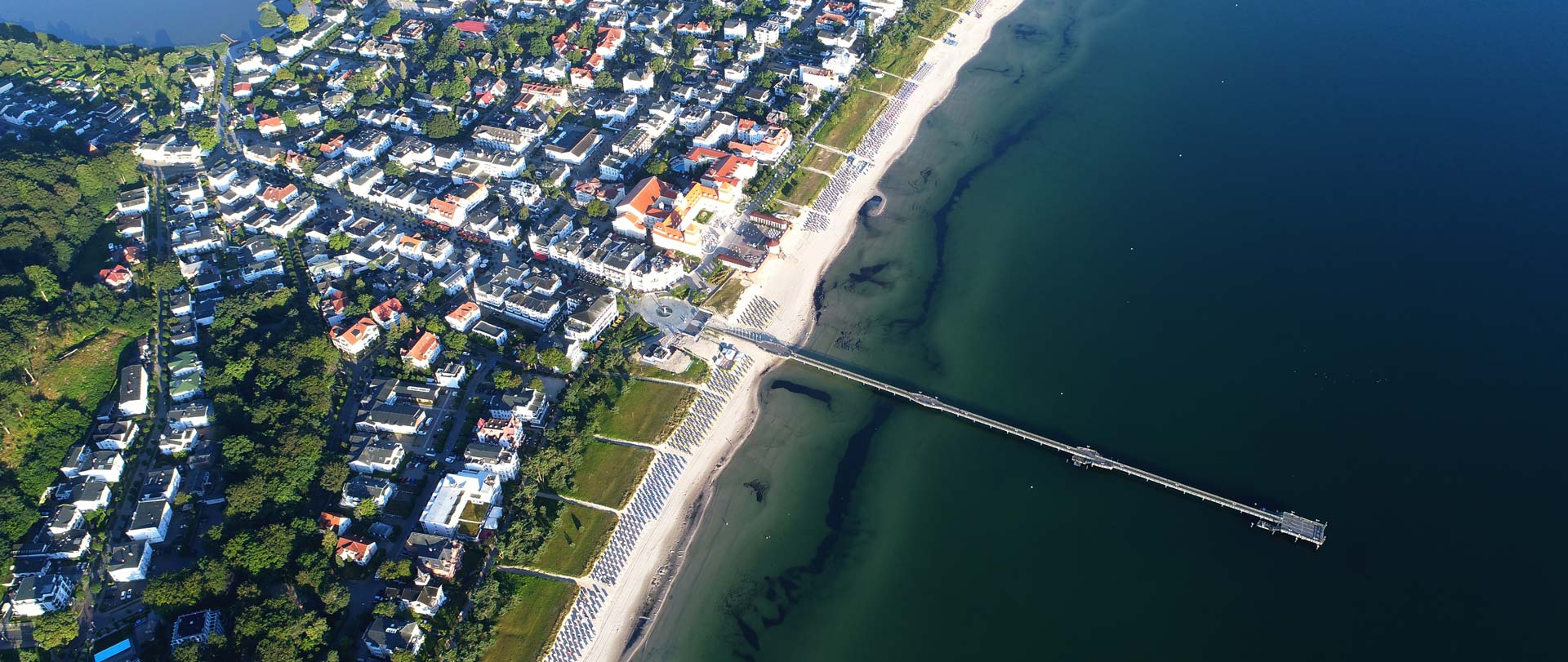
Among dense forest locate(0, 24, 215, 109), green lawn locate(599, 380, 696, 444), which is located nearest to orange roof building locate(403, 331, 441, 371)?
green lawn locate(599, 380, 696, 444)

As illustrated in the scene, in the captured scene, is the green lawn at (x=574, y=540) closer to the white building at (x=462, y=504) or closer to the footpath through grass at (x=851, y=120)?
the white building at (x=462, y=504)

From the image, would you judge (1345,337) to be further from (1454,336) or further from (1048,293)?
(1048,293)

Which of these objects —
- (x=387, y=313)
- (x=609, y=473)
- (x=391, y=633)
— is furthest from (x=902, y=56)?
(x=391, y=633)

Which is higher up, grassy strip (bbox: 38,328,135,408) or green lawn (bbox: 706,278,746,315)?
green lawn (bbox: 706,278,746,315)

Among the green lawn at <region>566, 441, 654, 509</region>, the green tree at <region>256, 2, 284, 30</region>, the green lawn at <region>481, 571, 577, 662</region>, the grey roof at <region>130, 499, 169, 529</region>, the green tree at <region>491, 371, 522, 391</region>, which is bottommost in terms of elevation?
the green lawn at <region>481, 571, 577, 662</region>

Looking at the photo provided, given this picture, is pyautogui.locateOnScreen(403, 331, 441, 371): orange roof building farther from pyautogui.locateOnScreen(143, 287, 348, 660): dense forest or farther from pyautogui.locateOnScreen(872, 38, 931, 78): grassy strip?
pyautogui.locateOnScreen(872, 38, 931, 78): grassy strip

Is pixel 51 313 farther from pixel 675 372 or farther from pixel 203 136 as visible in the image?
pixel 675 372

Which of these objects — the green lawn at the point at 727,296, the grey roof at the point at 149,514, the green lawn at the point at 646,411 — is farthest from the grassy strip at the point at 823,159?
the grey roof at the point at 149,514
